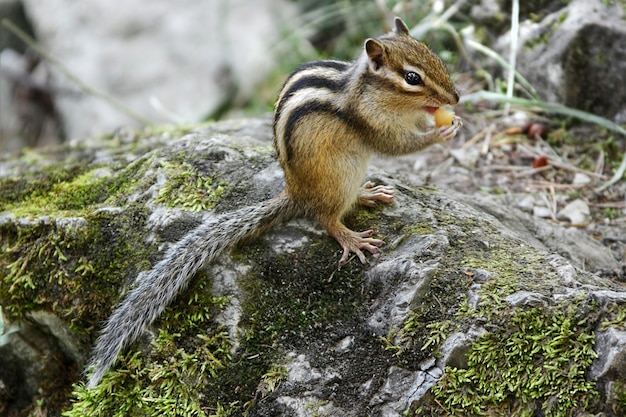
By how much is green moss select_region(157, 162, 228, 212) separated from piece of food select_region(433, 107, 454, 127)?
116 cm

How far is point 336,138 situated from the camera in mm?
3240

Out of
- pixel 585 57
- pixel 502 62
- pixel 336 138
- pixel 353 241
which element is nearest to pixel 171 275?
pixel 353 241

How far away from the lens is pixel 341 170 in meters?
3.23

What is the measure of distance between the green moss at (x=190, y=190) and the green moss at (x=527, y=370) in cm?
151

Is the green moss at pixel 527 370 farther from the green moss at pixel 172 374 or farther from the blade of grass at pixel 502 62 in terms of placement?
the blade of grass at pixel 502 62

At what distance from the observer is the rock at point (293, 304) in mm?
2502

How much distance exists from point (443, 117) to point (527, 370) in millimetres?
1467

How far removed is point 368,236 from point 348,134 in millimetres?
531

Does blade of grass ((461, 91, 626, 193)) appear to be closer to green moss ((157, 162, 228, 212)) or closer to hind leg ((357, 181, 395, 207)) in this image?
hind leg ((357, 181, 395, 207))

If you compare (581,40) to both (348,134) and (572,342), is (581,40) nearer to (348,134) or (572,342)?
(348,134)

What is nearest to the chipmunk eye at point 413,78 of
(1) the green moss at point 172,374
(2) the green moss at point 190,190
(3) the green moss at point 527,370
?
(2) the green moss at point 190,190

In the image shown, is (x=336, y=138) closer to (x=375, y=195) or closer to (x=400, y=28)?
(x=375, y=195)

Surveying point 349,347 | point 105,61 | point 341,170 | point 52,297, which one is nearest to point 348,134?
point 341,170

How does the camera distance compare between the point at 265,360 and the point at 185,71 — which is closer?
the point at 265,360
